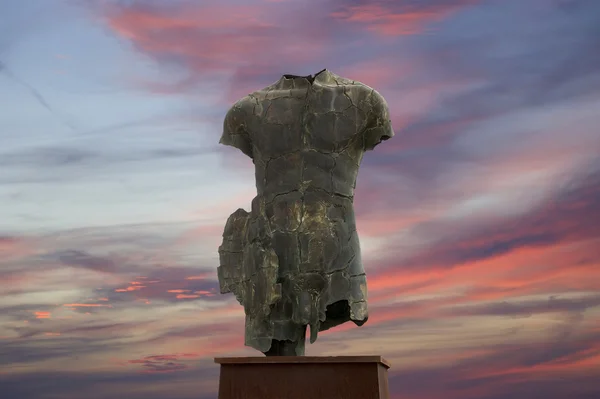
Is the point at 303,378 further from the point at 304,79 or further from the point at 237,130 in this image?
the point at 304,79

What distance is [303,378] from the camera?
698cm

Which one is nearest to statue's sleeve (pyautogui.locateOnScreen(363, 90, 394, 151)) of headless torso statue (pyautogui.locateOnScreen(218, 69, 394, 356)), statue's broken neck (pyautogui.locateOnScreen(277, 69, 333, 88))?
headless torso statue (pyautogui.locateOnScreen(218, 69, 394, 356))

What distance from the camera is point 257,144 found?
7984 millimetres

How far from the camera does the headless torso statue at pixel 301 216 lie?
24.7ft

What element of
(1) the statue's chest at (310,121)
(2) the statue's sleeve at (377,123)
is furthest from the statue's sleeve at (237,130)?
(2) the statue's sleeve at (377,123)

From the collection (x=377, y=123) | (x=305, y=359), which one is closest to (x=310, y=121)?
(x=377, y=123)

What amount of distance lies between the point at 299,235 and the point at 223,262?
2.68ft

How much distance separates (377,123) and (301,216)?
110 cm

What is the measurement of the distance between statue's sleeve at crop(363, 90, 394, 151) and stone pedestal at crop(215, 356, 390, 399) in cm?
203

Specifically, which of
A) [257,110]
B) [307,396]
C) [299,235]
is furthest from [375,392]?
[257,110]

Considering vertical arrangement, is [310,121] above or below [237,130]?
below

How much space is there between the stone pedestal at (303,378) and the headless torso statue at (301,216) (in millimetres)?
512

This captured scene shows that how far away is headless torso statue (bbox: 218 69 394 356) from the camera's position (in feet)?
24.7

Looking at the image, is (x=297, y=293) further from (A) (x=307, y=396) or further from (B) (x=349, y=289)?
(A) (x=307, y=396)
